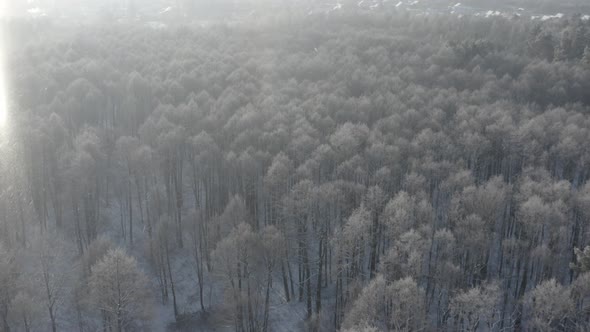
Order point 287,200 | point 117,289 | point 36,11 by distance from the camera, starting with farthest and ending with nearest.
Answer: point 36,11 < point 287,200 < point 117,289

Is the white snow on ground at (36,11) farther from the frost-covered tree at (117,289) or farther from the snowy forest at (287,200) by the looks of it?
the frost-covered tree at (117,289)

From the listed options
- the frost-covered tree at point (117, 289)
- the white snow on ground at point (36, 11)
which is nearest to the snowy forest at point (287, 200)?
the frost-covered tree at point (117, 289)

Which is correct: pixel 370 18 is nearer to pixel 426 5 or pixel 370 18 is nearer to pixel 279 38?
pixel 279 38

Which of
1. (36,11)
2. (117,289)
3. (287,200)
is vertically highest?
(36,11)

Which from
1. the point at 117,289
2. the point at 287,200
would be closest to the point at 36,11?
the point at 287,200

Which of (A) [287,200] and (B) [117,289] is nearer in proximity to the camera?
(B) [117,289]

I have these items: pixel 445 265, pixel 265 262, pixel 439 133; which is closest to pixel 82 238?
pixel 265 262

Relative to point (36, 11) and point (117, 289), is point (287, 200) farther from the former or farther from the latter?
point (36, 11)

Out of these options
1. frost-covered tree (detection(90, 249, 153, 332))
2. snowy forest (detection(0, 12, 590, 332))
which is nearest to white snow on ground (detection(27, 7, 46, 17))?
snowy forest (detection(0, 12, 590, 332))
